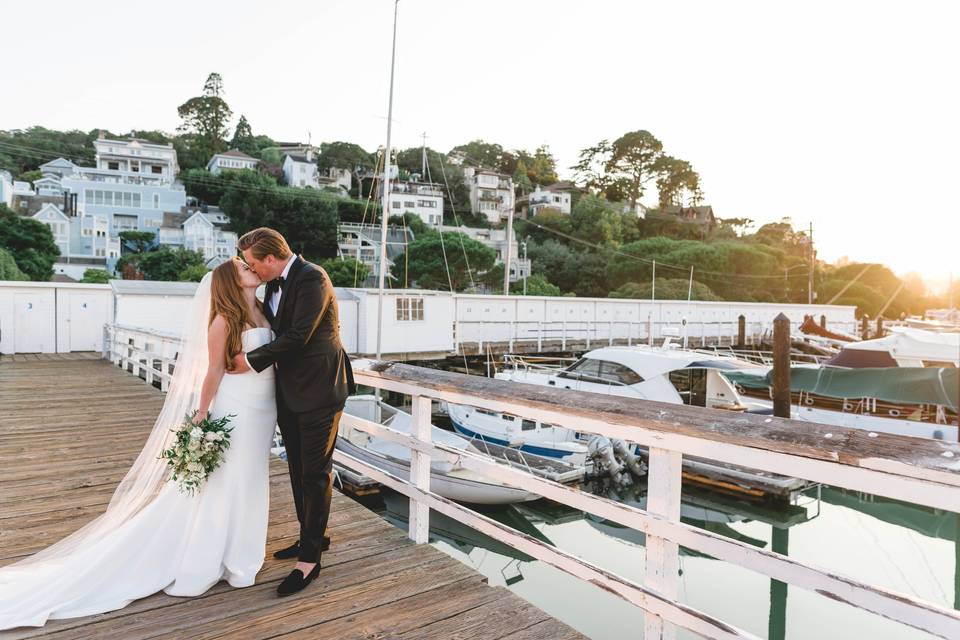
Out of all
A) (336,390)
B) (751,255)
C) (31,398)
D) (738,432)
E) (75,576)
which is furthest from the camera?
(751,255)

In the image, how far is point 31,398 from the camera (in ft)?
30.1

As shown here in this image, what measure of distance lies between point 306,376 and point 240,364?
33cm

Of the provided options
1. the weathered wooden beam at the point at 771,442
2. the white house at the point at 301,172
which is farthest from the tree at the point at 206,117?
the weathered wooden beam at the point at 771,442

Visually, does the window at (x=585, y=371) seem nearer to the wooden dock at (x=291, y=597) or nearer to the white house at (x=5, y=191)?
the wooden dock at (x=291, y=597)

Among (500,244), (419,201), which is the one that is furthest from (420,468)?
(419,201)

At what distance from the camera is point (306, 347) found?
9.70ft

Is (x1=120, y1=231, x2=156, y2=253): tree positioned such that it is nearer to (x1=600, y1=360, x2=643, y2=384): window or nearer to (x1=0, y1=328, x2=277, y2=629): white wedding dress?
(x1=600, y1=360, x2=643, y2=384): window

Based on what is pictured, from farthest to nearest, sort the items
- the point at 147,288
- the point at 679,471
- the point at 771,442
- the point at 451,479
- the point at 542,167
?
the point at 542,167, the point at 147,288, the point at 451,479, the point at 679,471, the point at 771,442

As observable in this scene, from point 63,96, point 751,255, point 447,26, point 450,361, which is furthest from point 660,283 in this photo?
point 63,96

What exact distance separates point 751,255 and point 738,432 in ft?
211

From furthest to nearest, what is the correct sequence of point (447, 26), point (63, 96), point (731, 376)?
point (63, 96)
point (731, 376)
point (447, 26)

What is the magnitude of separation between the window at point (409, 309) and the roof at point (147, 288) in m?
7.43

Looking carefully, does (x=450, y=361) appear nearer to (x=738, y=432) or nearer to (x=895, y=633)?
(x=895, y=633)

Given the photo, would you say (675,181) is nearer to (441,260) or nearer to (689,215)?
(689,215)
